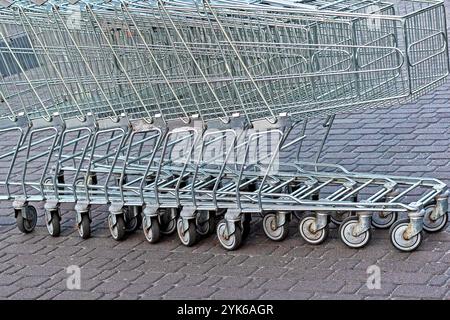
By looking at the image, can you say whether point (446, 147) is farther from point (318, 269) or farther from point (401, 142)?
point (318, 269)

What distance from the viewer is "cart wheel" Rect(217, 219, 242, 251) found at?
6.54 m

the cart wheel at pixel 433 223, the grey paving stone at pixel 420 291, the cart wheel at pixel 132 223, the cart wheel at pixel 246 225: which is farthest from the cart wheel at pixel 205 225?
the grey paving stone at pixel 420 291

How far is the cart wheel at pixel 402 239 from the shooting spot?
6.24 m

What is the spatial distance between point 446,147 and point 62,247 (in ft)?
11.0

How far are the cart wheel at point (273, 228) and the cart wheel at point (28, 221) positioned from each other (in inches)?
67.8

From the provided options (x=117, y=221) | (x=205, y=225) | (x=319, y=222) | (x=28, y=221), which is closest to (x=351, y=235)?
(x=319, y=222)

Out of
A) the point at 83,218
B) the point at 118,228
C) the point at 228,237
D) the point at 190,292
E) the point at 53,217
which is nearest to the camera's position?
the point at 190,292

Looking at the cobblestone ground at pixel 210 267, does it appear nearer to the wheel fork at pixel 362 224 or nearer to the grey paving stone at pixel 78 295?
the grey paving stone at pixel 78 295

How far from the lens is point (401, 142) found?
879 cm

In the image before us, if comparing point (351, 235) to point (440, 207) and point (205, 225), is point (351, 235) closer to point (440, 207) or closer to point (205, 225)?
point (440, 207)

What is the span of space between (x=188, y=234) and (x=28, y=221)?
1.29 metres

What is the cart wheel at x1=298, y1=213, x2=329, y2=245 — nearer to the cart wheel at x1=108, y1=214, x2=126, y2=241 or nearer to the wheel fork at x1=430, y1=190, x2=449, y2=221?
the wheel fork at x1=430, y1=190, x2=449, y2=221

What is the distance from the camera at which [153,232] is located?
681 centimetres

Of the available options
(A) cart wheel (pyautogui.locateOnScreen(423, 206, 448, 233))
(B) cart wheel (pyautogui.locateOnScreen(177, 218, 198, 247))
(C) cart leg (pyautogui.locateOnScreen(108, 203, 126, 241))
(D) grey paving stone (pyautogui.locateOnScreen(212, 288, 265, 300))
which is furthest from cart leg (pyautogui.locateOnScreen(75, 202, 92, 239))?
(A) cart wheel (pyautogui.locateOnScreen(423, 206, 448, 233))
